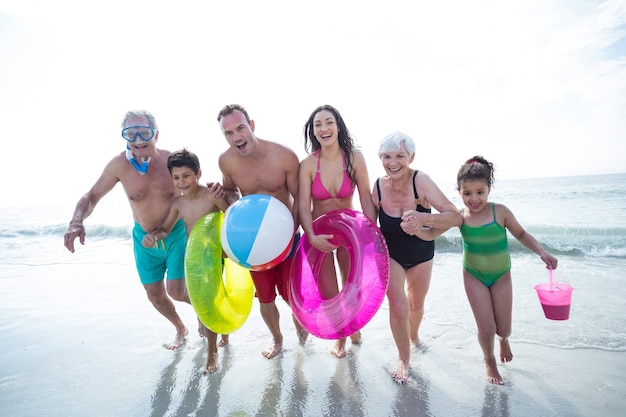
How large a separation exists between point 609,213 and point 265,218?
14052mm

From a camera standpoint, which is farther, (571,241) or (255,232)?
(571,241)

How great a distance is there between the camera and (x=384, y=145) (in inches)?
131

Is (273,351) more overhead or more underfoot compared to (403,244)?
more underfoot

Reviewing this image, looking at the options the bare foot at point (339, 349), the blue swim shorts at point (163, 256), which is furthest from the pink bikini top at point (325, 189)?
the blue swim shorts at point (163, 256)

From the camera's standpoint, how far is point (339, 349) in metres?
A: 3.83

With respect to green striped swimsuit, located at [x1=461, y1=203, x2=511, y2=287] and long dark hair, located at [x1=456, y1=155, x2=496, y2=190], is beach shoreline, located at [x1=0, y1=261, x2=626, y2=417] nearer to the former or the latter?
green striped swimsuit, located at [x1=461, y1=203, x2=511, y2=287]

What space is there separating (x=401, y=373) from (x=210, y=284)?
71.0 inches

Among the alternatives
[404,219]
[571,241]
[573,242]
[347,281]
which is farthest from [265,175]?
[571,241]

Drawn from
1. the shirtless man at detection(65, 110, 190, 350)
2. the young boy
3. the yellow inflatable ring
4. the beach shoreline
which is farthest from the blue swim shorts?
the yellow inflatable ring

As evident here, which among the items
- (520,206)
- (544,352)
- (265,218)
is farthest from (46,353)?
(520,206)

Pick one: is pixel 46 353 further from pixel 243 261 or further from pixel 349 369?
pixel 349 369

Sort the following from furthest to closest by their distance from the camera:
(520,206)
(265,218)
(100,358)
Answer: (520,206)
(100,358)
(265,218)

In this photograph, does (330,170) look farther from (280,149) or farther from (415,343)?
(415,343)

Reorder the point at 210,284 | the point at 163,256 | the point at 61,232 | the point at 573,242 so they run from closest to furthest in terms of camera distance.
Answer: the point at 210,284 < the point at 163,256 < the point at 573,242 < the point at 61,232
